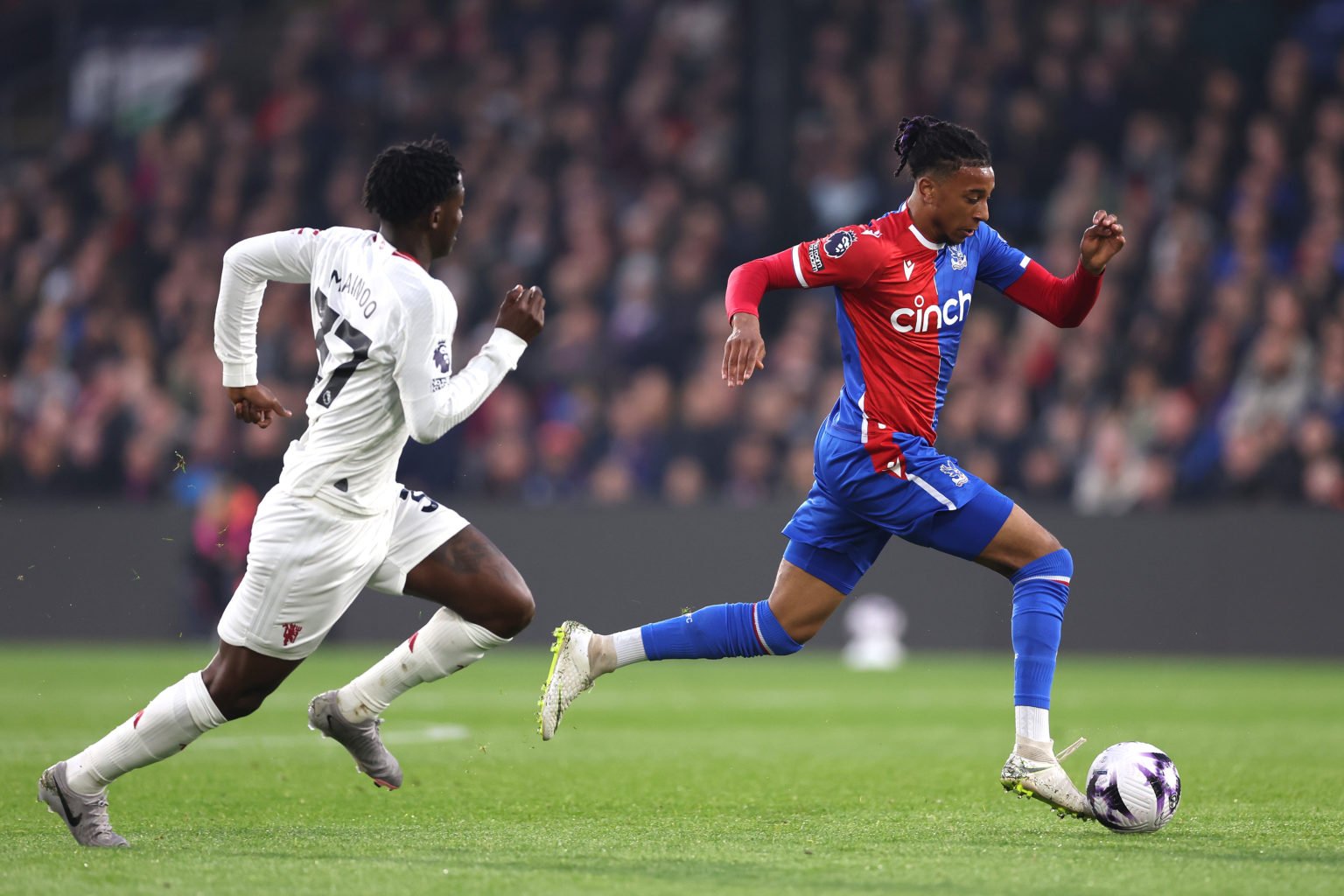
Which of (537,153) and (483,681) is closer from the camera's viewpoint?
(483,681)

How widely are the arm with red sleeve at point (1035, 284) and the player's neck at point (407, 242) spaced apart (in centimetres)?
217

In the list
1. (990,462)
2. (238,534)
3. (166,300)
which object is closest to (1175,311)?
(990,462)

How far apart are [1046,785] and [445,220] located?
270 cm

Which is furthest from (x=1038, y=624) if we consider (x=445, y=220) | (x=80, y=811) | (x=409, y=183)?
(x=80, y=811)

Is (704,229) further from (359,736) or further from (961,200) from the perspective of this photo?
(359,736)

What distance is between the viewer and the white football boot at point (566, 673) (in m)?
6.40

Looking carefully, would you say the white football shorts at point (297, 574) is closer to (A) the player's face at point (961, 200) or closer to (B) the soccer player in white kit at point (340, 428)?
(B) the soccer player in white kit at point (340, 428)

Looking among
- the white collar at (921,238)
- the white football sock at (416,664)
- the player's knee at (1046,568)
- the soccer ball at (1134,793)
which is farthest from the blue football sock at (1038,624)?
the white football sock at (416,664)

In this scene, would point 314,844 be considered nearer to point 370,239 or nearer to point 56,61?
point 370,239

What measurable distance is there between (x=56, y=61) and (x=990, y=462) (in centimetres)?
1284

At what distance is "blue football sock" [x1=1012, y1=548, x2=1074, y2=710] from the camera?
607cm

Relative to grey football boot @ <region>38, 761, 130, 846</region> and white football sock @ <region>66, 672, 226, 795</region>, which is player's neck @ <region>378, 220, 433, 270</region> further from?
grey football boot @ <region>38, 761, 130, 846</region>

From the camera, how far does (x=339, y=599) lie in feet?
18.1

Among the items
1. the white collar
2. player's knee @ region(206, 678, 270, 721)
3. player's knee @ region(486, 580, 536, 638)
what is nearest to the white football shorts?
player's knee @ region(206, 678, 270, 721)
